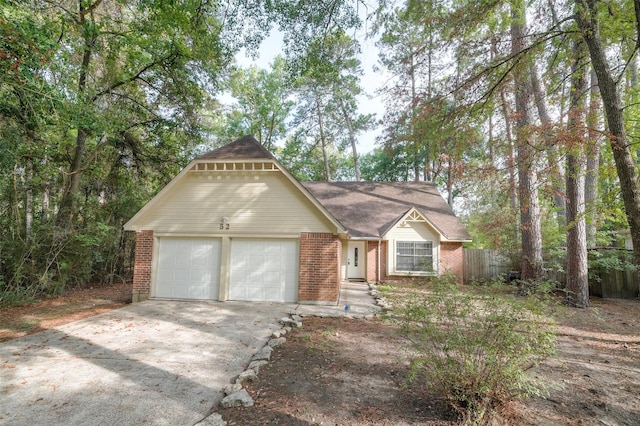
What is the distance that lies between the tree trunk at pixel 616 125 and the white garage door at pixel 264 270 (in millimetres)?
7342

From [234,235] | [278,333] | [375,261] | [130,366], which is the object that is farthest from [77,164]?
[375,261]

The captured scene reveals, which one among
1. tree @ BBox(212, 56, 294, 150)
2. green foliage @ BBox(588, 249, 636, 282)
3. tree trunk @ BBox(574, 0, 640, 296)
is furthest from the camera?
tree @ BBox(212, 56, 294, 150)

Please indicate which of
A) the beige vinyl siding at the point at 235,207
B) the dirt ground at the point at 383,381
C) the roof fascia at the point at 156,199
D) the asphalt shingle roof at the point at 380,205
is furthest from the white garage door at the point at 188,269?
the asphalt shingle roof at the point at 380,205

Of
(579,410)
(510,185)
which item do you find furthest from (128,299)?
(510,185)

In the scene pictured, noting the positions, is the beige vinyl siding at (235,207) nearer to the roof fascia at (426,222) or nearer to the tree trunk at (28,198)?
the tree trunk at (28,198)

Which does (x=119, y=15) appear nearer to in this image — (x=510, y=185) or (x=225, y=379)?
(x=225, y=379)

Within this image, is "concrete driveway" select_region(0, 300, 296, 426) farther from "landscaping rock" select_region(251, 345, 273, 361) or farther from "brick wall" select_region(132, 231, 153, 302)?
"brick wall" select_region(132, 231, 153, 302)

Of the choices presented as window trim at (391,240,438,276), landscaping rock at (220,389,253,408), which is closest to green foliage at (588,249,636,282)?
window trim at (391,240,438,276)

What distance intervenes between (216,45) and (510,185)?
354 inches

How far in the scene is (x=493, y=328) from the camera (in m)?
3.18

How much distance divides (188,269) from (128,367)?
5.26 metres

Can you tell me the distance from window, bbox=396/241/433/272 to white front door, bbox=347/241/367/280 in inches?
66.0

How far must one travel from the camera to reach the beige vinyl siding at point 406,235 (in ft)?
46.6

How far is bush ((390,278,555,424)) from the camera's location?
303 centimetres
